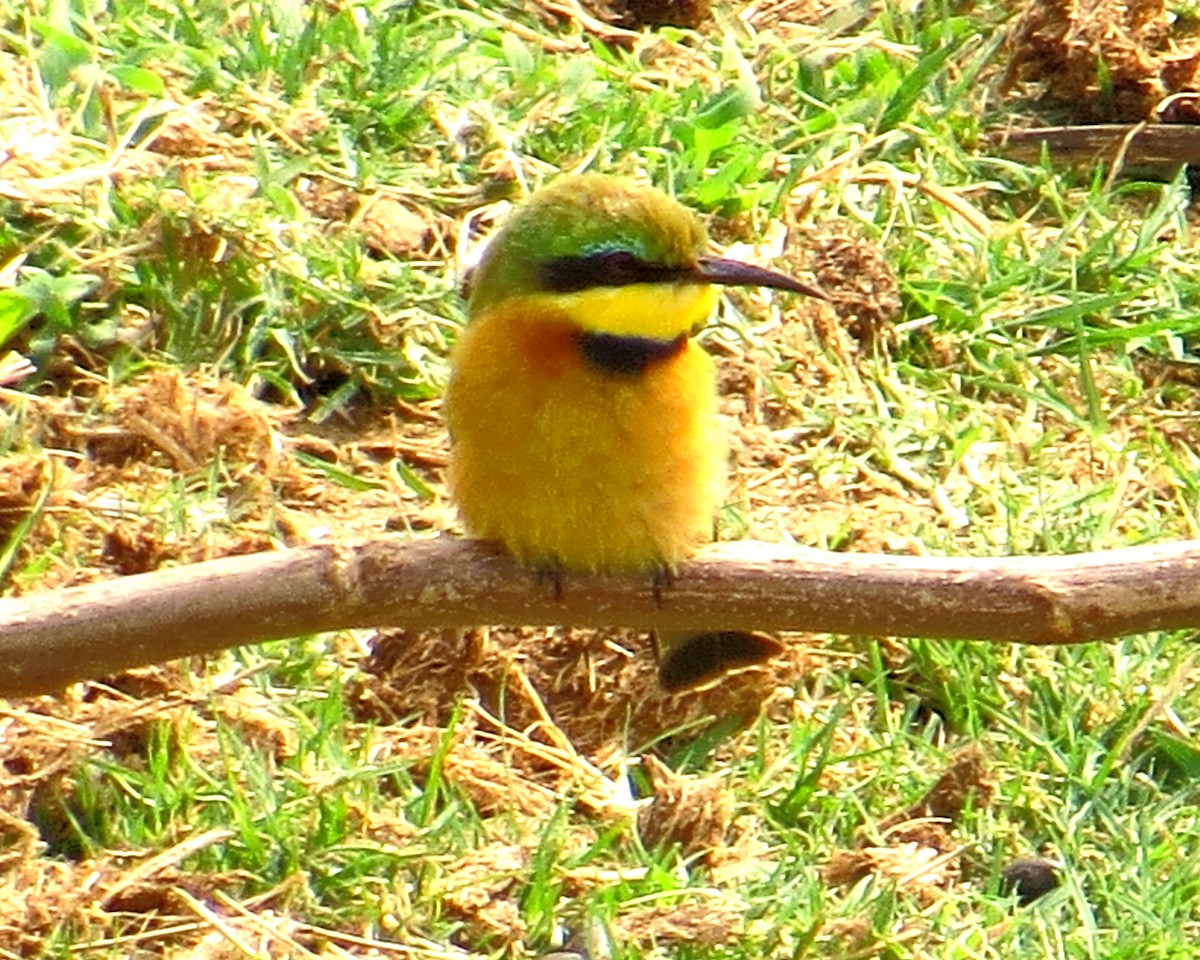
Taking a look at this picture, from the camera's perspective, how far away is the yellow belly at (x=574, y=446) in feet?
10.5

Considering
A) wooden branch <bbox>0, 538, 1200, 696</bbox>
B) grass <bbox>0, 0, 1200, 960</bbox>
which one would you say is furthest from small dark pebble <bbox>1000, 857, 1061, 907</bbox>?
wooden branch <bbox>0, 538, 1200, 696</bbox>

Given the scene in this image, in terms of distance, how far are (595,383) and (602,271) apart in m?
0.16

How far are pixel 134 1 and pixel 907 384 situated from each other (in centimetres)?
195

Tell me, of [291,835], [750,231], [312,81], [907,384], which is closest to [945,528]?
[907,384]

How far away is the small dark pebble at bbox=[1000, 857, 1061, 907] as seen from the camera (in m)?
3.64

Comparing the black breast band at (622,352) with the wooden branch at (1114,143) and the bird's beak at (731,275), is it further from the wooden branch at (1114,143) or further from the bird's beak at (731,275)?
the wooden branch at (1114,143)

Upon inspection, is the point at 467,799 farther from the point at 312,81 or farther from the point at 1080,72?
the point at 1080,72

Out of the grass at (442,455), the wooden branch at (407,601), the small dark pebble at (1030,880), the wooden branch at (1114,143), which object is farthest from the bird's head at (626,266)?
the wooden branch at (1114,143)

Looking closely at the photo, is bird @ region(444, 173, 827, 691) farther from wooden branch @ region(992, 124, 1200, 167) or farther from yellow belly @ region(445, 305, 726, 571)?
wooden branch @ region(992, 124, 1200, 167)

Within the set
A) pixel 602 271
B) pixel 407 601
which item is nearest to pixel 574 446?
pixel 602 271

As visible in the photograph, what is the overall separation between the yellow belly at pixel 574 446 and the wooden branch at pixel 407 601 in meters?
0.42

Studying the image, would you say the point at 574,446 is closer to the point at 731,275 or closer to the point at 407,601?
the point at 731,275

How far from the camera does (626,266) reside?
3.22 m

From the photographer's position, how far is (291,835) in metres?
3.54
